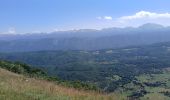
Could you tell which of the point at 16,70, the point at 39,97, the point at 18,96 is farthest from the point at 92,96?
the point at 16,70

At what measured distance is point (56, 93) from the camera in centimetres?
1405

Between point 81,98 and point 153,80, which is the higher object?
point 81,98

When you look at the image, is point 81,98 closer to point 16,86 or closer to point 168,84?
point 16,86

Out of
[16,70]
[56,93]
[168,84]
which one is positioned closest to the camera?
[56,93]

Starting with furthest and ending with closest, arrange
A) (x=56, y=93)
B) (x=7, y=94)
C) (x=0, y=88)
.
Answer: (x=56, y=93) < (x=0, y=88) < (x=7, y=94)

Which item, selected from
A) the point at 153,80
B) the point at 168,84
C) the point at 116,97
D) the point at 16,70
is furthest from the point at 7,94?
the point at 153,80

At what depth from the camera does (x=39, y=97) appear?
12.8 metres

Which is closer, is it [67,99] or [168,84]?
[67,99]

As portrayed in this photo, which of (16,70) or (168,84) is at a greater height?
(16,70)

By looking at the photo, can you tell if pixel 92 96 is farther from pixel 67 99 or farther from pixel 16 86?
pixel 16 86

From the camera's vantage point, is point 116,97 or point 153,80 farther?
point 153,80

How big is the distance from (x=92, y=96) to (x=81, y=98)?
62cm

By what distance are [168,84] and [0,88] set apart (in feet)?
484

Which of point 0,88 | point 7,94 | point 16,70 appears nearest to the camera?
point 7,94
